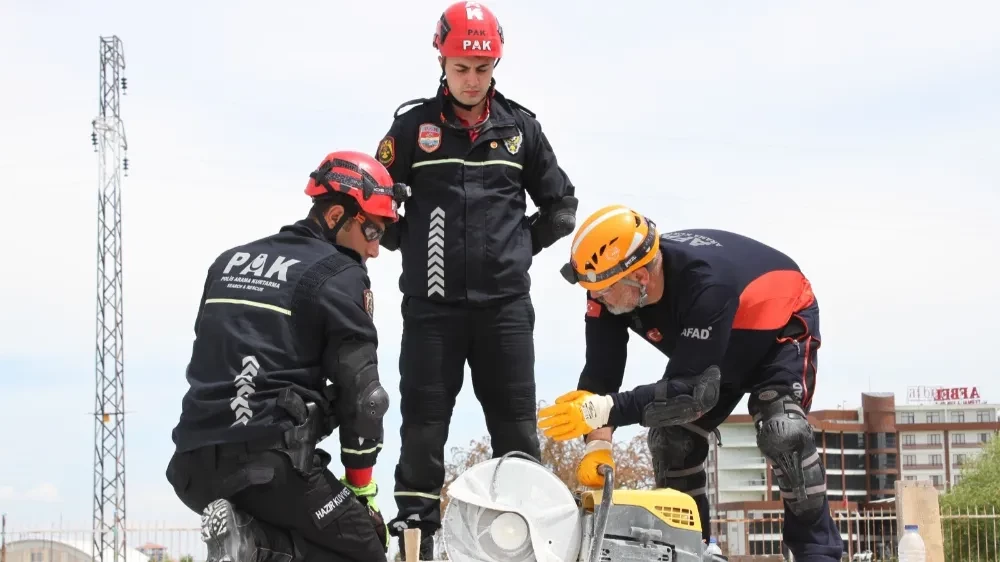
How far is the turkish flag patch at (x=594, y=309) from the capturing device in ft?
21.7

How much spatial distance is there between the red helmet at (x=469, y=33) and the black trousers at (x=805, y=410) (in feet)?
7.82

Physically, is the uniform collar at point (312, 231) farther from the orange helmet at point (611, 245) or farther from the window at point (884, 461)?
the window at point (884, 461)

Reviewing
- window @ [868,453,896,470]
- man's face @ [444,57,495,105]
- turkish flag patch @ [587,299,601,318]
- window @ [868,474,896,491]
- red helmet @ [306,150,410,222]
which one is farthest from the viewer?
window @ [868,474,896,491]

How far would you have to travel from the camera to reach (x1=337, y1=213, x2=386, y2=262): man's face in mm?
5867

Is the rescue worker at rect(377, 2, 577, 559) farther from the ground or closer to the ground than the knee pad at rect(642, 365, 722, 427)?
farther from the ground

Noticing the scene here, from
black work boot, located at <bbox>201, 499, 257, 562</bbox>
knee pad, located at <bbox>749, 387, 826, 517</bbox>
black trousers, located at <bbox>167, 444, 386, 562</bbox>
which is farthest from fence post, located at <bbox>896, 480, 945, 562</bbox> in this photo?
black work boot, located at <bbox>201, 499, 257, 562</bbox>

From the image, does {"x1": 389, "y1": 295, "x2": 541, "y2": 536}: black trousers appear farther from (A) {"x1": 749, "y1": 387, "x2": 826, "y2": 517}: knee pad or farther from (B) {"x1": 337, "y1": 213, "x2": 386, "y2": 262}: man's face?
(A) {"x1": 749, "y1": 387, "x2": 826, "y2": 517}: knee pad

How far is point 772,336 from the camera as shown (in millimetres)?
6355

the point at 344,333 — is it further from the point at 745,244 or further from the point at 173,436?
the point at 745,244

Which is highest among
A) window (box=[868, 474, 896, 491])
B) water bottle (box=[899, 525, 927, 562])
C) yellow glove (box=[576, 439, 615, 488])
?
window (box=[868, 474, 896, 491])

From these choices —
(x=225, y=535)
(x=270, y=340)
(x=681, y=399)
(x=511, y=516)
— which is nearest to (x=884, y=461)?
(x=681, y=399)

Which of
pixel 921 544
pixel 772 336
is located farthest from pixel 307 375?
pixel 921 544

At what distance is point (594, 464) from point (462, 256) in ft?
5.28

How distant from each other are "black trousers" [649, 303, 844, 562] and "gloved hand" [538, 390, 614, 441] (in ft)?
3.27
